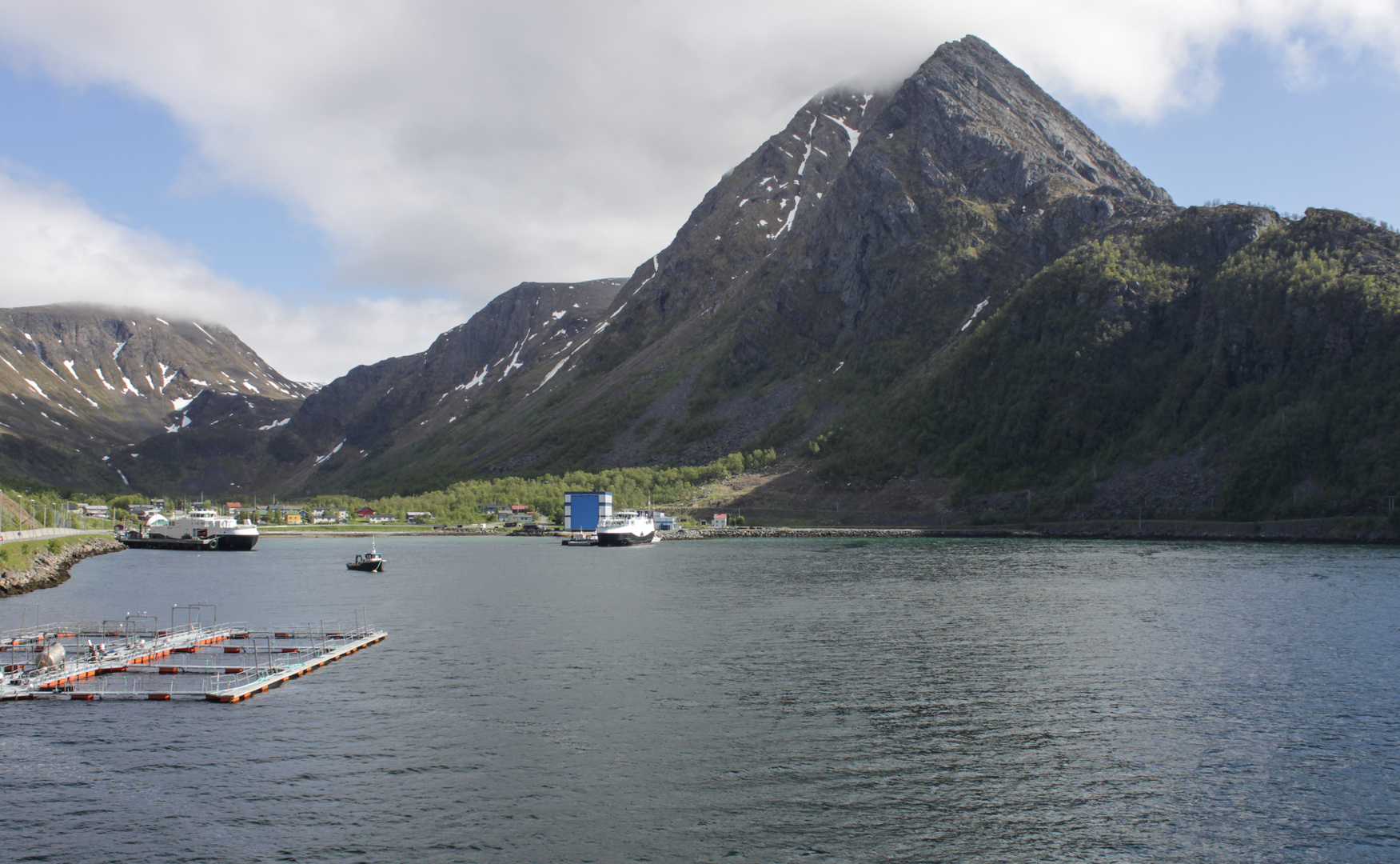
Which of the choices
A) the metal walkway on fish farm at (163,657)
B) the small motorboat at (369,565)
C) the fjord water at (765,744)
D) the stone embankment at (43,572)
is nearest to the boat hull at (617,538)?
the small motorboat at (369,565)

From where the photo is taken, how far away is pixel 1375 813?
29.6 m

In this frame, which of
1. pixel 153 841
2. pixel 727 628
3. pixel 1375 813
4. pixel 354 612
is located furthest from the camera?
pixel 354 612

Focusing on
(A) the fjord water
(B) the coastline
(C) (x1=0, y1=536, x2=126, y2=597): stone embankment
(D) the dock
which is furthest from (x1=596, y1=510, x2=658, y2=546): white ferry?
(A) the fjord water

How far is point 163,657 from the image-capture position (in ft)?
182

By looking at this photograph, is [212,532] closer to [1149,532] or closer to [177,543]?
[177,543]

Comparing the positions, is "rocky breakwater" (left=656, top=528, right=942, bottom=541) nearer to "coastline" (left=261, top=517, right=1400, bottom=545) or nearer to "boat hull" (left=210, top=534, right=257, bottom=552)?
"coastline" (left=261, top=517, right=1400, bottom=545)

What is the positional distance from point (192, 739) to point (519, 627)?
1143 inches

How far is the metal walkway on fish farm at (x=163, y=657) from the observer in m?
46.0

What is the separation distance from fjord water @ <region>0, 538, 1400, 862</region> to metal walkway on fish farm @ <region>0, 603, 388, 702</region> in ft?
7.21

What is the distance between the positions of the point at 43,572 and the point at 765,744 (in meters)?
93.3

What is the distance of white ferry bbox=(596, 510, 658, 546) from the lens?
168500 mm

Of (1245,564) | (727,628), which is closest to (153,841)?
(727,628)

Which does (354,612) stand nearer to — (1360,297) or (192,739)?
(192,739)

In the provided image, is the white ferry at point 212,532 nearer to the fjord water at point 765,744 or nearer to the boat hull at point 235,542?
the boat hull at point 235,542
